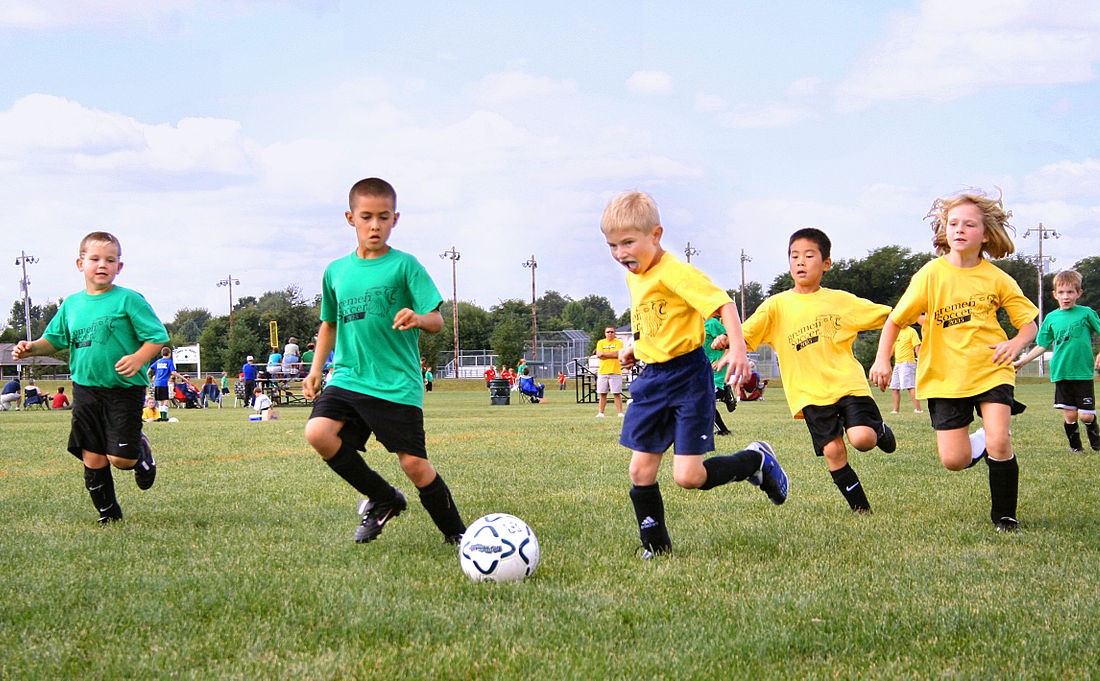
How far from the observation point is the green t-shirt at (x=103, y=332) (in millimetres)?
6379

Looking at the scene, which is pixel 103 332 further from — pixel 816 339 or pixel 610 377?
pixel 610 377

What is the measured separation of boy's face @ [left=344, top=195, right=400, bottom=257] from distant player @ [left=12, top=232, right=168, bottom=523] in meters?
1.98

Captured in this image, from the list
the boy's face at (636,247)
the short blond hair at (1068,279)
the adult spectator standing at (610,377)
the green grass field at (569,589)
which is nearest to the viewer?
the green grass field at (569,589)

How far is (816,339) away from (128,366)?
4.57m

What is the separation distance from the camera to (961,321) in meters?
5.89

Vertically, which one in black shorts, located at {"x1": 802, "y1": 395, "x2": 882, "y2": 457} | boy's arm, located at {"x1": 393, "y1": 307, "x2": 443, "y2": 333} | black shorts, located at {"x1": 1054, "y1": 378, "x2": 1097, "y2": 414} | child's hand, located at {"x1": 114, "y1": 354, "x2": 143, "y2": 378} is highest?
boy's arm, located at {"x1": 393, "y1": 307, "x2": 443, "y2": 333}

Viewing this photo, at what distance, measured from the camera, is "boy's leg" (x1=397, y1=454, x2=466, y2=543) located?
5191 millimetres

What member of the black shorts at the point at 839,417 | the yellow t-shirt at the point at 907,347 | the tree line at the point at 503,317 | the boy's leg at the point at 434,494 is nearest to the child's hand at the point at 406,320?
the boy's leg at the point at 434,494

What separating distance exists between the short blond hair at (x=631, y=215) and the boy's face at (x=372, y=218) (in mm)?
1183

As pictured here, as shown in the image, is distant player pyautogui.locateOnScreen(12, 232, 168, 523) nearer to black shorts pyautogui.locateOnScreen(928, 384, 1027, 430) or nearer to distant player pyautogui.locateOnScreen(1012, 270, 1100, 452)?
black shorts pyautogui.locateOnScreen(928, 384, 1027, 430)

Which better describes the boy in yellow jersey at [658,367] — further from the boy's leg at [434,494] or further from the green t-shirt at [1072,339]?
the green t-shirt at [1072,339]

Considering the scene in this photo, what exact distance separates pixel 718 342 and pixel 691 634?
2.82 m

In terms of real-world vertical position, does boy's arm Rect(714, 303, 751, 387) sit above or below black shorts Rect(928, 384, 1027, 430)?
above

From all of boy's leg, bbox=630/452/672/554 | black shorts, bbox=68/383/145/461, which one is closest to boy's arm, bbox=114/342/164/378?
black shorts, bbox=68/383/145/461
